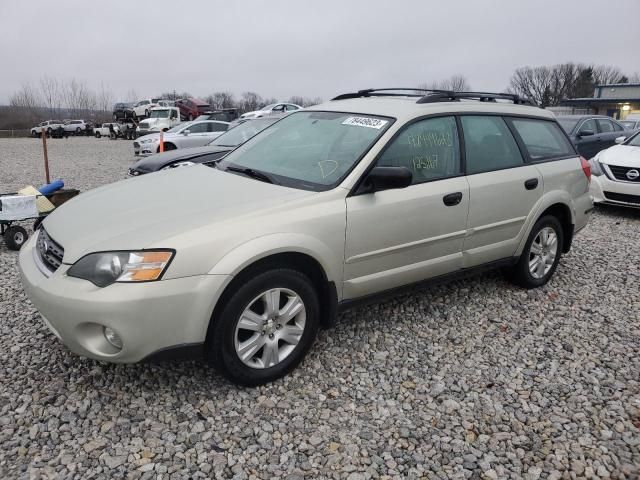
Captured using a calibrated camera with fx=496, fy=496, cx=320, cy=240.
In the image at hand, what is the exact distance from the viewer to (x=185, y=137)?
15062 mm

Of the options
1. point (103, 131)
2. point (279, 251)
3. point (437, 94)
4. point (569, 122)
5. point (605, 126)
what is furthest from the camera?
point (103, 131)

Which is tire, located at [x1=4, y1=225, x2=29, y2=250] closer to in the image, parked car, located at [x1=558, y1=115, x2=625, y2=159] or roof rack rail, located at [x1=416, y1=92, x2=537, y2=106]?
roof rack rail, located at [x1=416, y1=92, x2=537, y2=106]

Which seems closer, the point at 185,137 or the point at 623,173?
the point at 623,173

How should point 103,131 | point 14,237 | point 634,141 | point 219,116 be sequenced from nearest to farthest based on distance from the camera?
point 14,237
point 634,141
point 219,116
point 103,131

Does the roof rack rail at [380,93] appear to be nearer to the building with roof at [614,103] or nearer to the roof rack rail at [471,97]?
the roof rack rail at [471,97]

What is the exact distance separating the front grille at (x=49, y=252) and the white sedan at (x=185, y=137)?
11.8m

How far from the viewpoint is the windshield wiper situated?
3.44m

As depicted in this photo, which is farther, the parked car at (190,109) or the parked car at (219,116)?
the parked car at (190,109)

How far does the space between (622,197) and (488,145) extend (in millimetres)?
5183

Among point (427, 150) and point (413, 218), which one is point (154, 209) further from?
point (427, 150)

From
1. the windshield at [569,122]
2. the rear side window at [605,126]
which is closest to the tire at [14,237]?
the windshield at [569,122]

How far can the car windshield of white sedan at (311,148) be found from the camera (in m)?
3.34

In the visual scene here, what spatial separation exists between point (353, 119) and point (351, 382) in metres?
1.90

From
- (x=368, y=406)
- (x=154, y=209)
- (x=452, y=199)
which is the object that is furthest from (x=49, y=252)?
(x=452, y=199)
